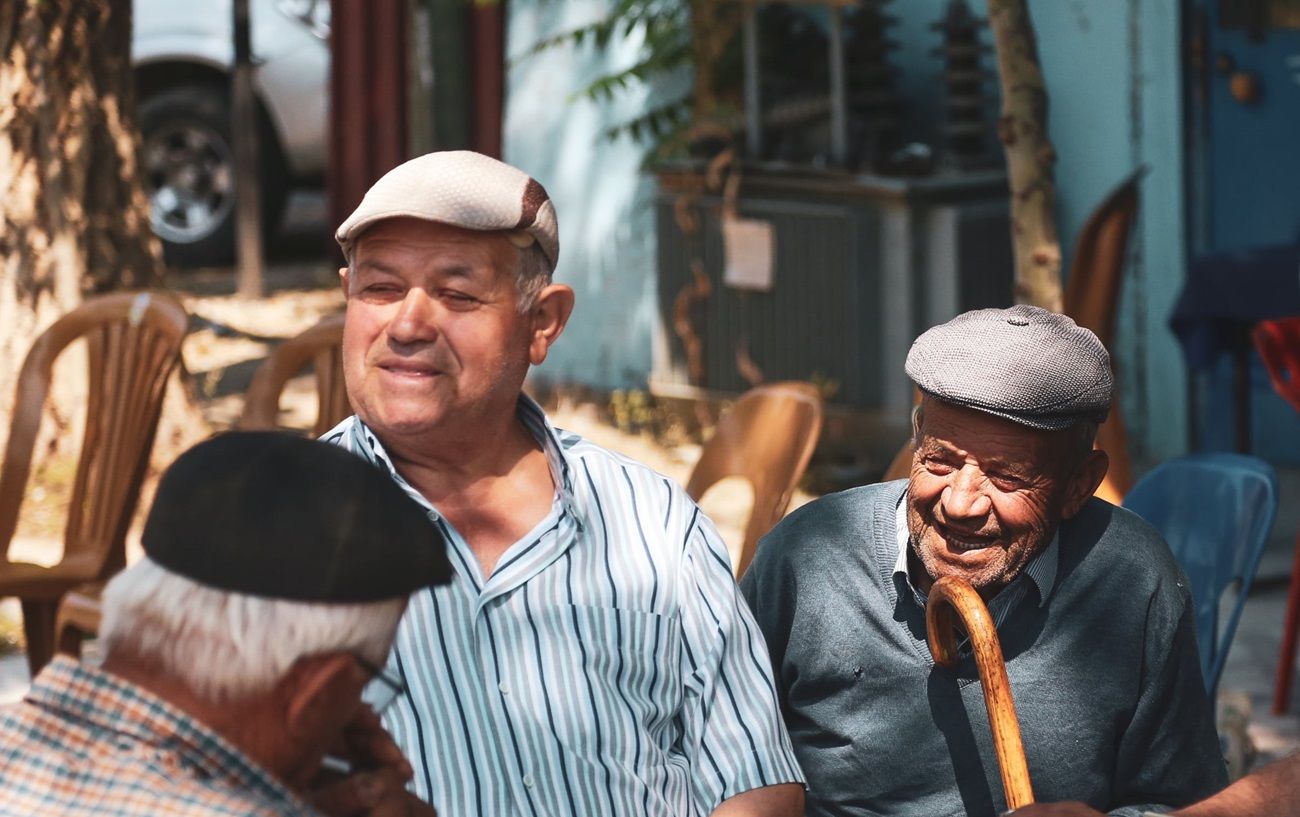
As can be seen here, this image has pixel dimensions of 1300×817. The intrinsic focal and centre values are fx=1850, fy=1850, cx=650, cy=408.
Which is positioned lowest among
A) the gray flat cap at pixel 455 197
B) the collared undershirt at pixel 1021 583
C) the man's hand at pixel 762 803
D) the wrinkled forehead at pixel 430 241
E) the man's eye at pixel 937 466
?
the man's hand at pixel 762 803

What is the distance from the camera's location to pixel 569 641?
2.45 meters

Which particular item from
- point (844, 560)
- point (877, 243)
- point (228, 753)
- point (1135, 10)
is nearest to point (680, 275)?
point (877, 243)

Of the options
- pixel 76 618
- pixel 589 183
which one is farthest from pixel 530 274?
pixel 589 183

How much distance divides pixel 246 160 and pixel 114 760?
8580 millimetres

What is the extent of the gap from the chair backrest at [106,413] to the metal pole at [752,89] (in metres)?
2.92

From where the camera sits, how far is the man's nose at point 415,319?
2453 mm

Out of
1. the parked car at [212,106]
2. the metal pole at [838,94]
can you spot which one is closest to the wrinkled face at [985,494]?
the metal pole at [838,94]

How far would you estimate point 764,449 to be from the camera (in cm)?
384

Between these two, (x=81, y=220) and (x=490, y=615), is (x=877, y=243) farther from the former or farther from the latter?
(x=490, y=615)

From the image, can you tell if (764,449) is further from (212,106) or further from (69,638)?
(212,106)

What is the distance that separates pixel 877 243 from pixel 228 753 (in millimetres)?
5189

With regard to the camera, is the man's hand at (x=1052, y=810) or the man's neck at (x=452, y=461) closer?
the man's hand at (x=1052, y=810)

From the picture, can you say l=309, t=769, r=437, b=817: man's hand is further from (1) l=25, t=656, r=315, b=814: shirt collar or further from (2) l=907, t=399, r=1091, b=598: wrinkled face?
(2) l=907, t=399, r=1091, b=598: wrinkled face

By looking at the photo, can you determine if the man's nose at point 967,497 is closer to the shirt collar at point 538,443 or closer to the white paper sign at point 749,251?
the shirt collar at point 538,443
